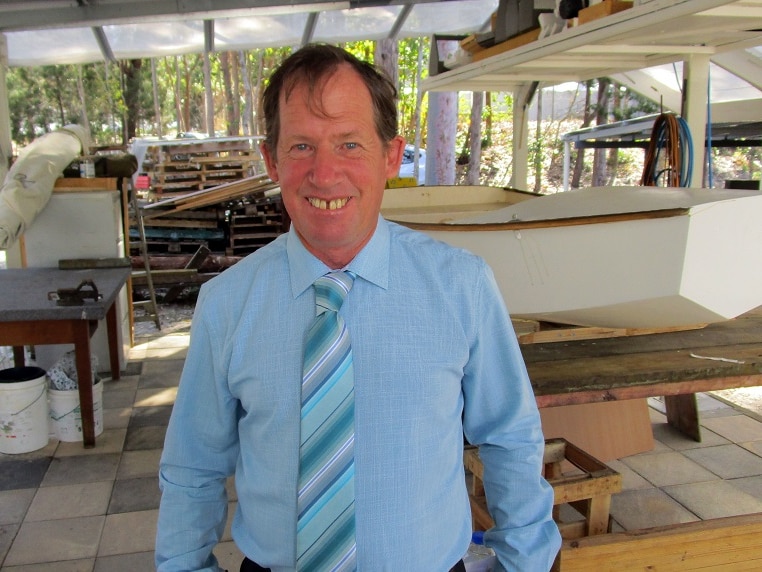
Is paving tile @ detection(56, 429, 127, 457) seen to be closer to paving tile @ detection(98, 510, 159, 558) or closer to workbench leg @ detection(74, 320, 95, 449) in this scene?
workbench leg @ detection(74, 320, 95, 449)

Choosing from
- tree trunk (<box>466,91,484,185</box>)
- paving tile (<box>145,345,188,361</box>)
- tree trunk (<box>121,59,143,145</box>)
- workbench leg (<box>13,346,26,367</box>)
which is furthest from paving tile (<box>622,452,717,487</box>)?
tree trunk (<box>121,59,143,145</box>)

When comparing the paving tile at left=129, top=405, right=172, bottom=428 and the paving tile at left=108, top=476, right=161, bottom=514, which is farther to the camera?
the paving tile at left=129, top=405, right=172, bottom=428

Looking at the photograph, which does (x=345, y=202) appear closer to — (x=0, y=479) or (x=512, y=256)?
(x=512, y=256)

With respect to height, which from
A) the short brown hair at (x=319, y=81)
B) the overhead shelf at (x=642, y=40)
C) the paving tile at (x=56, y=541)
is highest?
the overhead shelf at (x=642, y=40)

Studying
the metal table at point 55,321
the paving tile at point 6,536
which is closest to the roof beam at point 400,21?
the metal table at point 55,321

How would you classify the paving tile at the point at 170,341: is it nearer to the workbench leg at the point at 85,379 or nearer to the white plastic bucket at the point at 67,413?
the white plastic bucket at the point at 67,413

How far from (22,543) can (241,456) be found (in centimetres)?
235

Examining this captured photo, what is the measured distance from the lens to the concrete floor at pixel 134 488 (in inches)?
123

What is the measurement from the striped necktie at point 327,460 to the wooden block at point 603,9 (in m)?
2.26

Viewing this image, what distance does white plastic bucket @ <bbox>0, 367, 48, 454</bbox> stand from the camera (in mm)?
3980

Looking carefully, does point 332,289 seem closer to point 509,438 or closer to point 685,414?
point 509,438

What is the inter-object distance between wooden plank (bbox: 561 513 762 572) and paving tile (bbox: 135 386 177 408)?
3272 mm

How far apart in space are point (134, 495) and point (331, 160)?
290 cm

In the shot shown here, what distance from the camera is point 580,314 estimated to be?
9.82 ft
